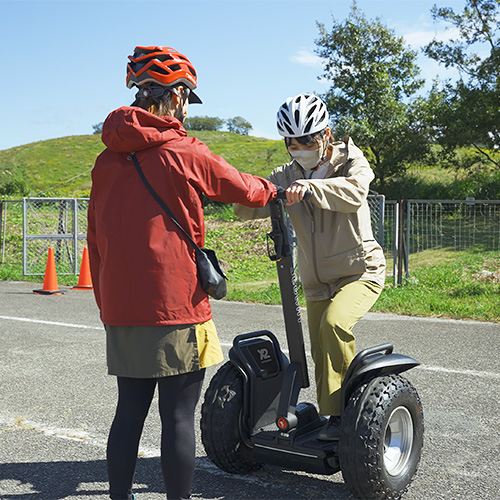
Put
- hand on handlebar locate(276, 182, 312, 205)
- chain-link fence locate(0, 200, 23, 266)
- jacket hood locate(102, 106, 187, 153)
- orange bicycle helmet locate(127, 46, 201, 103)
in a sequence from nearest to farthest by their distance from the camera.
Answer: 1. jacket hood locate(102, 106, 187, 153)
2. orange bicycle helmet locate(127, 46, 201, 103)
3. hand on handlebar locate(276, 182, 312, 205)
4. chain-link fence locate(0, 200, 23, 266)

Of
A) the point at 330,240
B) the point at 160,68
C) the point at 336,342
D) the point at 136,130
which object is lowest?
the point at 336,342

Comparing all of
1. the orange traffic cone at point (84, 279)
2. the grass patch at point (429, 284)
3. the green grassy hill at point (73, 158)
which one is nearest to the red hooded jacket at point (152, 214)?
the grass patch at point (429, 284)

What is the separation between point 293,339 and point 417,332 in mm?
5230

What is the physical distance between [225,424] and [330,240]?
1.10 m

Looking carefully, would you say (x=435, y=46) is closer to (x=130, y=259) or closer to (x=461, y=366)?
(x=461, y=366)

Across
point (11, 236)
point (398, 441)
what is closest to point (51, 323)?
point (398, 441)

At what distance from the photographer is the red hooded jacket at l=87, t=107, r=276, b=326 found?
2.75m

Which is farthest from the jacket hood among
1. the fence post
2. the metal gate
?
the metal gate

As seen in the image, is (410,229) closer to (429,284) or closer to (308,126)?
(429,284)

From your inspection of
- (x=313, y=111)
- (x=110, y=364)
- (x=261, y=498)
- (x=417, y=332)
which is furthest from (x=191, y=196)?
(x=417, y=332)

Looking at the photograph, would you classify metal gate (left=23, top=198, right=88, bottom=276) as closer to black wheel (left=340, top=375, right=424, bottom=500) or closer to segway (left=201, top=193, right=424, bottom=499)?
segway (left=201, top=193, right=424, bottom=499)

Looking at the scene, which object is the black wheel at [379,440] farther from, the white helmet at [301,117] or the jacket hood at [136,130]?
the jacket hood at [136,130]

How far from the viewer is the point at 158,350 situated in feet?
→ 9.18

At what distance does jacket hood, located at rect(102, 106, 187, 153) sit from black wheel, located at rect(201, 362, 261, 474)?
1.53m
